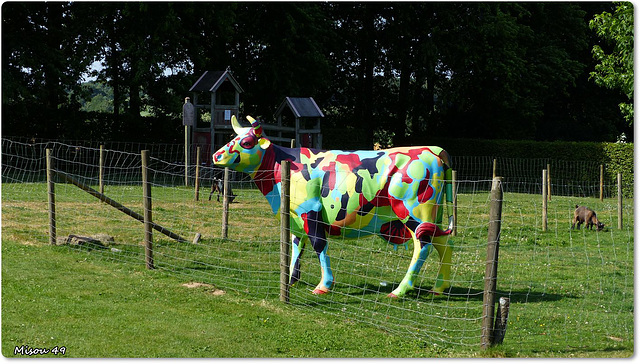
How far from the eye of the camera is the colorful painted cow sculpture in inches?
430

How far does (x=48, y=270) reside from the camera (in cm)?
1170

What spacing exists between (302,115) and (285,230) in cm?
2270

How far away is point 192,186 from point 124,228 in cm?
1053

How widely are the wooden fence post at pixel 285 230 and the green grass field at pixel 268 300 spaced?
0.82 feet

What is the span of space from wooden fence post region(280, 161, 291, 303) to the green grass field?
0.25 m

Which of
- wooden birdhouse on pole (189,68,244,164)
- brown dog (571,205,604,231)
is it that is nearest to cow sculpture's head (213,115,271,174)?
brown dog (571,205,604,231)

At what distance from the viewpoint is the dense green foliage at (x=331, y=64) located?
3133 centimetres

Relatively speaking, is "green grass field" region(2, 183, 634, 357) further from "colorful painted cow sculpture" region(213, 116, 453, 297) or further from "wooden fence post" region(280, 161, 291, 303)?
"colorful painted cow sculpture" region(213, 116, 453, 297)

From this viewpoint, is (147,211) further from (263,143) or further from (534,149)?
(534,149)

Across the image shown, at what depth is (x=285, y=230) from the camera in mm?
10273

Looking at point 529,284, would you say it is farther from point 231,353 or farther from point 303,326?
point 231,353

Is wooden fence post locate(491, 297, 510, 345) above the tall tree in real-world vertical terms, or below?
below

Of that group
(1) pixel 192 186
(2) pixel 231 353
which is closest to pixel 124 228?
(2) pixel 231 353

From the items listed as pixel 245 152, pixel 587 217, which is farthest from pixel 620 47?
pixel 245 152
